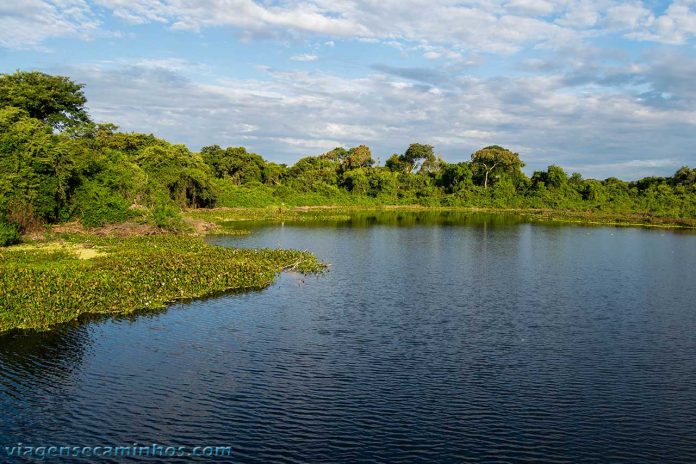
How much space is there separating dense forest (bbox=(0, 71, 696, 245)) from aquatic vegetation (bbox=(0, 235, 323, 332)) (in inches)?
348

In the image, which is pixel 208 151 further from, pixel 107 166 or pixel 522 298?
pixel 522 298

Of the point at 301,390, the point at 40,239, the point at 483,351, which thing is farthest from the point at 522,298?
the point at 40,239

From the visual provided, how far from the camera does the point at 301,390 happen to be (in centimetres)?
1938

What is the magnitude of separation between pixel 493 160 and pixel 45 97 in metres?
101

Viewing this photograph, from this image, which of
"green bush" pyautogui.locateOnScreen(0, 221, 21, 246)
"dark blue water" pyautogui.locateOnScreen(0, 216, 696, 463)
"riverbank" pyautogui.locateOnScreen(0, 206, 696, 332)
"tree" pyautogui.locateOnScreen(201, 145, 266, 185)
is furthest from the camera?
"tree" pyautogui.locateOnScreen(201, 145, 266, 185)

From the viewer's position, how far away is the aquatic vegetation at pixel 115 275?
2652 centimetres

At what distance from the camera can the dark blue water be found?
1605cm

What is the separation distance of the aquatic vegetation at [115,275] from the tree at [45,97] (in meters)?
20.9

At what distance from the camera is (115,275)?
3117 cm

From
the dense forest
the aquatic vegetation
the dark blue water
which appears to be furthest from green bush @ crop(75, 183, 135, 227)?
the dark blue water

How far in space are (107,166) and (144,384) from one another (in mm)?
44836

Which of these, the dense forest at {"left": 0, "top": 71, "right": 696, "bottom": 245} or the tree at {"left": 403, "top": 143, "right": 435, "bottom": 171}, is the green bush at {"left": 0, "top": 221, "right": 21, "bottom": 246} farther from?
the tree at {"left": 403, "top": 143, "right": 435, "bottom": 171}

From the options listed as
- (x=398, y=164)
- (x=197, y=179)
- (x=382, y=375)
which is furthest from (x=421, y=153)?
(x=382, y=375)

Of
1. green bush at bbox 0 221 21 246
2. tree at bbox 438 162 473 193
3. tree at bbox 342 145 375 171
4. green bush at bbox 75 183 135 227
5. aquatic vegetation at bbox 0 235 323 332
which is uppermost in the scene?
tree at bbox 342 145 375 171
